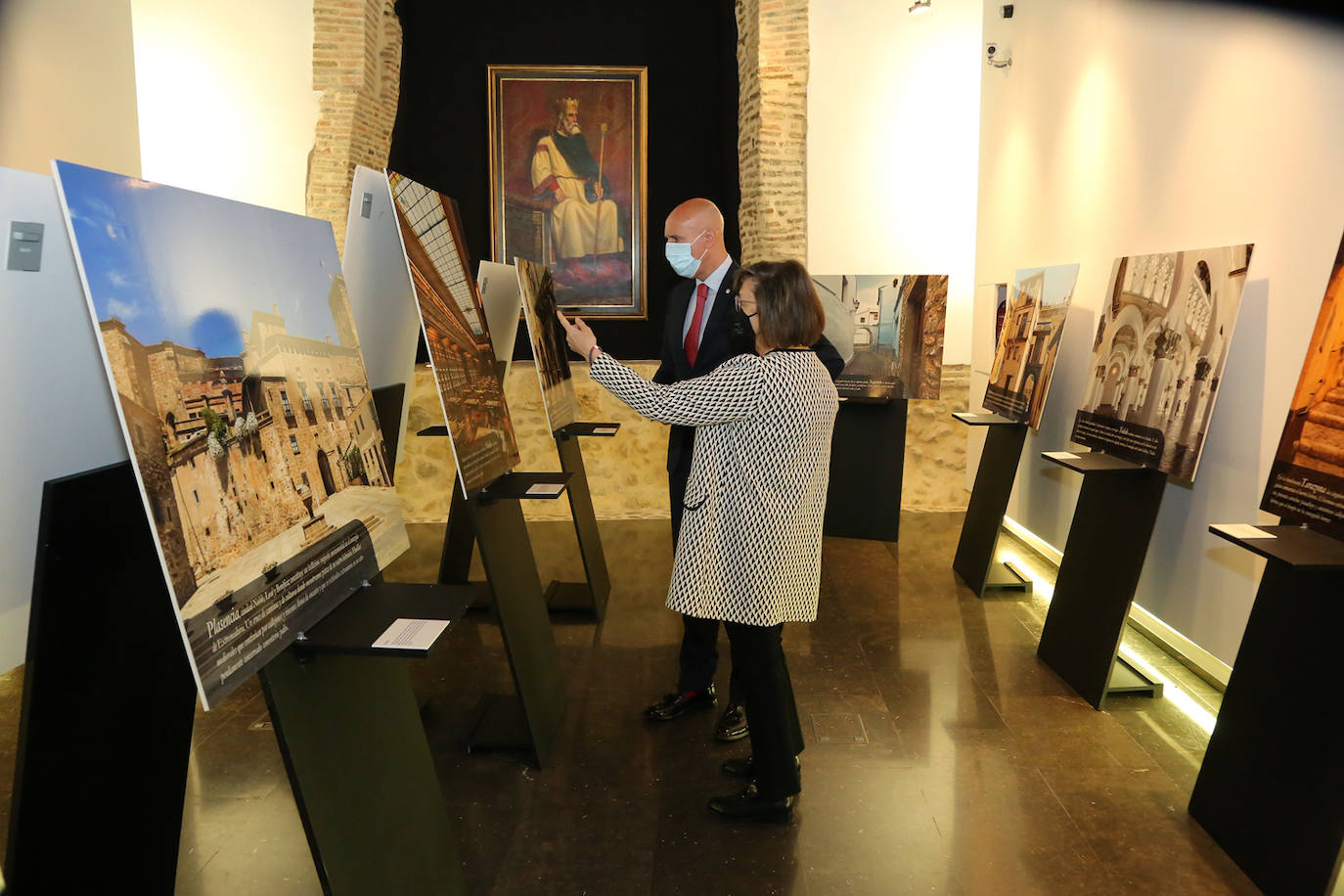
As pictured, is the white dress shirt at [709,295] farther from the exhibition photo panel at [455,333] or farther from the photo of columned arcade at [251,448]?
the photo of columned arcade at [251,448]

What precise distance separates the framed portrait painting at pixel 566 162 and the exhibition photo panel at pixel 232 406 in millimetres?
5682

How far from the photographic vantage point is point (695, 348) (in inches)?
135

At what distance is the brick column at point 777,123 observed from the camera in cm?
568

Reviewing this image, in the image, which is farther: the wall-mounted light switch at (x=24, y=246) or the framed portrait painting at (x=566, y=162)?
the framed portrait painting at (x=566, y=162)

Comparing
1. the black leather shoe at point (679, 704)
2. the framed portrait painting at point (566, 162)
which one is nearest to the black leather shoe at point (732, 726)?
the black leather shoe at point (679, 704)

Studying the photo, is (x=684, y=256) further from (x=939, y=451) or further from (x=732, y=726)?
(x=939, y=451)

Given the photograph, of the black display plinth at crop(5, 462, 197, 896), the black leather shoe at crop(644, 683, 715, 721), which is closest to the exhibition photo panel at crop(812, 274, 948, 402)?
the black leather shoe at crop(644, 683, 715, 721)

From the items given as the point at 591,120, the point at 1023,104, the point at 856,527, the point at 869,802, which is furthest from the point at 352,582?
the point at 591,120

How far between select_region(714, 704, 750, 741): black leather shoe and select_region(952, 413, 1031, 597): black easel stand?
6.74 ft

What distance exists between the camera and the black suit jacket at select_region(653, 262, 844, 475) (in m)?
3.26

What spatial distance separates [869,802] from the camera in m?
2.78

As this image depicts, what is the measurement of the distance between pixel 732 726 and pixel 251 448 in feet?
6.85

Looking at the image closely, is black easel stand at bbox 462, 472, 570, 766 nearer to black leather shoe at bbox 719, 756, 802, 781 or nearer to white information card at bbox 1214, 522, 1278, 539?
black leather shoe at bbox 719, 756, 802, 781

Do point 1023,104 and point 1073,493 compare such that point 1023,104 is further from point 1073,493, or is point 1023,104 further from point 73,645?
point 73,645
